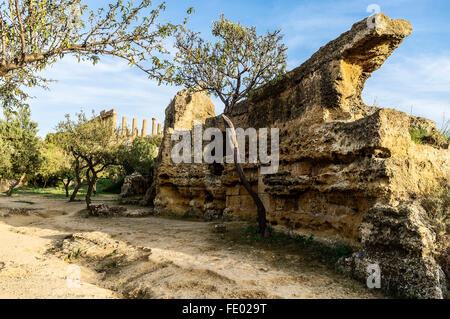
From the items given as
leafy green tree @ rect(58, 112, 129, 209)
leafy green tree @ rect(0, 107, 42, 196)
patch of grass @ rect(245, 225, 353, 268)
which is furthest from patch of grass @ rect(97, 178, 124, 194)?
patch of grass @ rect(245, 225, 353, 268)

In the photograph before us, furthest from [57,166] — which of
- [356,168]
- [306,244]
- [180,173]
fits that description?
[356,168]

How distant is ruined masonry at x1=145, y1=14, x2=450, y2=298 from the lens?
15.4 ft

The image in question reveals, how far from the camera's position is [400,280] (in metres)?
4.40

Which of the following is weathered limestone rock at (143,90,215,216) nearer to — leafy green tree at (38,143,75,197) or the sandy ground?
the sandy ground

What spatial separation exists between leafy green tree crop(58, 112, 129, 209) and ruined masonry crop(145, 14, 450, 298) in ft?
36.2

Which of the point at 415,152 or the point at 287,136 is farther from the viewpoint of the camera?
the point at 287,136

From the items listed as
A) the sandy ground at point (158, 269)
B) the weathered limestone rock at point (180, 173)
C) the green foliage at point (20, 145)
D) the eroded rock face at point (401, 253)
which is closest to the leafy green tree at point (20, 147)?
the green foliage at point (20, 145)

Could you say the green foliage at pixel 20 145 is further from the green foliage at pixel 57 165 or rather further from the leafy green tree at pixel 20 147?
the green foliage at pixel 57 165

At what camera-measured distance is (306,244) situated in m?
6.82

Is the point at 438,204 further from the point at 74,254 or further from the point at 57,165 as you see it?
the point at 57,165

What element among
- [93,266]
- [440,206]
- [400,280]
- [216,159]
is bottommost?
[93,266]

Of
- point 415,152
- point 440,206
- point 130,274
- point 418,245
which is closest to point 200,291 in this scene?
point 130,274

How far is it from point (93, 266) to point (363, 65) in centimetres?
774

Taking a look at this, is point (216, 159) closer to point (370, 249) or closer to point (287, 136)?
point (287, 136)
